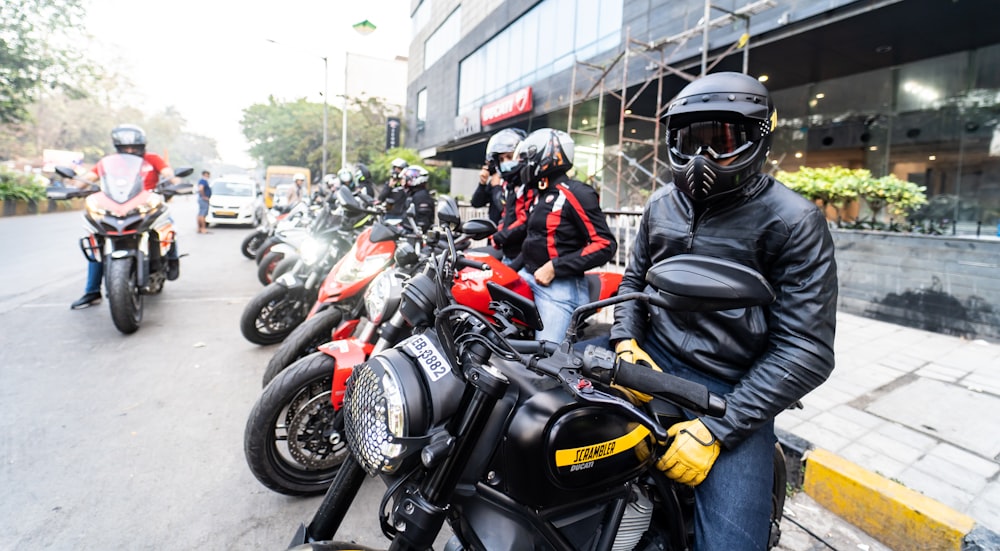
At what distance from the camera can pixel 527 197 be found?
12.6ft

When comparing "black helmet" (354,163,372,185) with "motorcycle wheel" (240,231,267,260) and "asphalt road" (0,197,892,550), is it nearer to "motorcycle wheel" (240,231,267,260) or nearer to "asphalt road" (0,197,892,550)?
"motorcycle wheel" (240,231,267,260)

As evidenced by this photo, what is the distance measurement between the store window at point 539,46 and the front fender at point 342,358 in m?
15.1

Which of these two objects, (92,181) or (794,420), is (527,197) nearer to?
(794,420)

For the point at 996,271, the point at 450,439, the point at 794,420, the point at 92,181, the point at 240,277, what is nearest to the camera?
the point at 450,439

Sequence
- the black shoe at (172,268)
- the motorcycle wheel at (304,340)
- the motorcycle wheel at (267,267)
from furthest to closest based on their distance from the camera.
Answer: the motorcycle wheel at (267,267), the black shoe at (172,268), the motorcycle wheel at (304,340)

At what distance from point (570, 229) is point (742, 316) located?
1.94m

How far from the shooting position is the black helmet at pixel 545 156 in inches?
137

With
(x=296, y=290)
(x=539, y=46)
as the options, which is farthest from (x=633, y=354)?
(x=539, y=46)

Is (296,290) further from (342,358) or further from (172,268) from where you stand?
(172,268)

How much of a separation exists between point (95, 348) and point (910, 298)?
838 centimetres

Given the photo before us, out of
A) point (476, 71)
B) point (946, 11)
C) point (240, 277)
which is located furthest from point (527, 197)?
point (476, 71)

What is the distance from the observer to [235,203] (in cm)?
1688

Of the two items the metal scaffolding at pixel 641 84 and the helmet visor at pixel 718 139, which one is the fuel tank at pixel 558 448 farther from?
the metal scaffolding at pixel 641 84

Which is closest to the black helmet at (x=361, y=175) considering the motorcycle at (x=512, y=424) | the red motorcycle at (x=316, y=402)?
the red motorcycle at (x=316, y=402)
